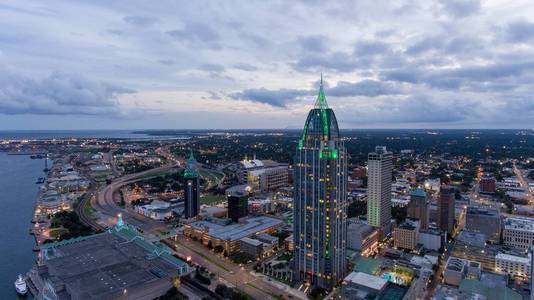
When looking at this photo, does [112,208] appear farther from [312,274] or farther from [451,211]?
[451,211]

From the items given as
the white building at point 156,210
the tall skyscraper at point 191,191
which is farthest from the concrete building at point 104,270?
the white building at point 156,210

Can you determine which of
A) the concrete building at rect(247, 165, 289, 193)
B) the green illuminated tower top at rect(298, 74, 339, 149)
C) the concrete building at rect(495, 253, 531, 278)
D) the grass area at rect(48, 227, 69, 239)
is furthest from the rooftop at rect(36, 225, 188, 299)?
the concrete building at rect(247, 165, 289, 193)

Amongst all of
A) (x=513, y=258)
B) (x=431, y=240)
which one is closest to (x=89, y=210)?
(x=431, y=240)

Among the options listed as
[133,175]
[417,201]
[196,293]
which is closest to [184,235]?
[196,293]

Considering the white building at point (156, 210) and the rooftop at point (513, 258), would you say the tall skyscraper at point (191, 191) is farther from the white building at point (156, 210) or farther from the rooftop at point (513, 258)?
the rooftop at point (513, 258)

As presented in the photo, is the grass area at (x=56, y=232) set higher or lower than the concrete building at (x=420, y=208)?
lower
